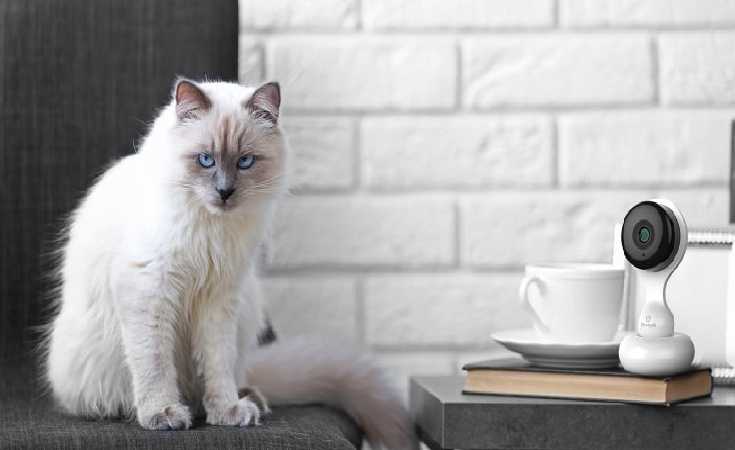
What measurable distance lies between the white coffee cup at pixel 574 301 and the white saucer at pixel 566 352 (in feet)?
0.06

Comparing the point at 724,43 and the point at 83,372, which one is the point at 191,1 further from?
the point at 724,43

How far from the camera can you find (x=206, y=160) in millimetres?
1148

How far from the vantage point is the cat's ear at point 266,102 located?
1156 mm

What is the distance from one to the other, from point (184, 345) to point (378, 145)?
1.84 ft

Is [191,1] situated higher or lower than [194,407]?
higher

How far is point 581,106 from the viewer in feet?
5.40

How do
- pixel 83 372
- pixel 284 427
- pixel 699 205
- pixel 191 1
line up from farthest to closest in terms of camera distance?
pixel 699 205 → pixel 191 1 → pixel 83 372 → pixel 284 427

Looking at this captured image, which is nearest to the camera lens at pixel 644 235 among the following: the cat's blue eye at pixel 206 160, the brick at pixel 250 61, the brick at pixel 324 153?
the cat's blue eye at pixel 206 160

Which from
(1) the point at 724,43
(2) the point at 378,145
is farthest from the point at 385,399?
(1) the point at 724,43

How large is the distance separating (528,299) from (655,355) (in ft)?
0.55

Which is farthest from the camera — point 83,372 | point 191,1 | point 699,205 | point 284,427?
point 699,205

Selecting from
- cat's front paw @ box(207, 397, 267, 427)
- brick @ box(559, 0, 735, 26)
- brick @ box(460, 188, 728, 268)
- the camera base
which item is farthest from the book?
brick @ box(559, 0, 735, 26)

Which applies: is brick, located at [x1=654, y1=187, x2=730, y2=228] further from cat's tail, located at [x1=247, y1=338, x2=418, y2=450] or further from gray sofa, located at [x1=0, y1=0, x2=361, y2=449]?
gray sofa, located at [x1=0, y1=0, x2=361, y2=449]

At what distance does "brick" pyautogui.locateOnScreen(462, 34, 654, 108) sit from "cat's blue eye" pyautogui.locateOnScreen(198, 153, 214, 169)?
620mm
